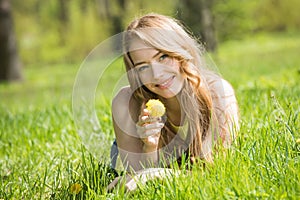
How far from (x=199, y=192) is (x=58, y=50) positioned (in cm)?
1972

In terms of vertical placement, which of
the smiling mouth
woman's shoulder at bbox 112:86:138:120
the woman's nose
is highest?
the woman's nose

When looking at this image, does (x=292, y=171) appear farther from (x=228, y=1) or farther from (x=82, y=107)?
(x=228, y=1)

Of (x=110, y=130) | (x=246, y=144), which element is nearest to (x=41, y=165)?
(x=110, y=130)

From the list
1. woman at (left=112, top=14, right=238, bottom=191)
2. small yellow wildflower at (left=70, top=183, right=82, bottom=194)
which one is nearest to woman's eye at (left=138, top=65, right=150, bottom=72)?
woman at (left=112, top=14, right=238, bottom=191)

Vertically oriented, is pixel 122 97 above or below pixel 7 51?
above

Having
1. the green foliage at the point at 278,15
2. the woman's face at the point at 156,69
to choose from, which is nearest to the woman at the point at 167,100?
the woman's face at the point at 156,69

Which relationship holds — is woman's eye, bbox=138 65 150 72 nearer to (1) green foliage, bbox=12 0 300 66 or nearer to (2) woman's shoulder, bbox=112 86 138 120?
(2) woman's shoulder, bbox=112 86 138 120

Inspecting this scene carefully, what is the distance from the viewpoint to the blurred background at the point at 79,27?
37.5 feet

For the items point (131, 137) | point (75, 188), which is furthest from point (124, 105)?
point (75, 188)

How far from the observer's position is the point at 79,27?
20.7 metres

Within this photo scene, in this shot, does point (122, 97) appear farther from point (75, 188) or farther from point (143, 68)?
point (75, 188)

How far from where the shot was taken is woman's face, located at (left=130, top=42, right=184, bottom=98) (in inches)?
97.0

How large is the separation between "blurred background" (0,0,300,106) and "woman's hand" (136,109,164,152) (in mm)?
6643

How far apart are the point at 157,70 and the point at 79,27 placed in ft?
61.2
